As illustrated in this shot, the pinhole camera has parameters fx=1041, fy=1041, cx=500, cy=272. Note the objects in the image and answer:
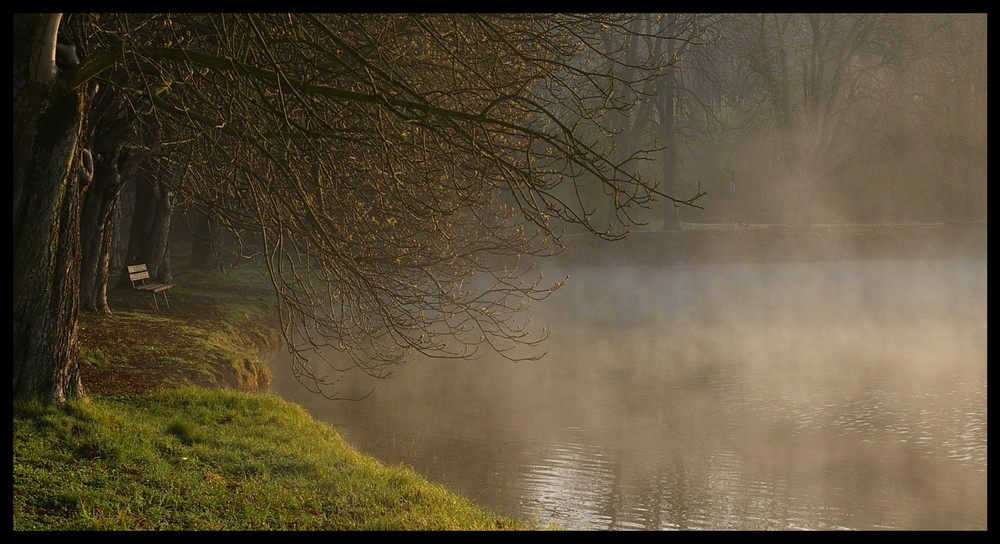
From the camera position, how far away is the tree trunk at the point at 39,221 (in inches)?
314

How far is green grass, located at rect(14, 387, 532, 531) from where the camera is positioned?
648cm

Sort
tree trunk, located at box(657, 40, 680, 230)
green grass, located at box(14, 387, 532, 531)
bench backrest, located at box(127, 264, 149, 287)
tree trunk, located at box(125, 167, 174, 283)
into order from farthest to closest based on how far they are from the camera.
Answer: tree trunk, located at box(657, 40, 680, 230)
tree trunk, located at box(125, 167, 174, 283)
bench backrest, located at box(127, 264, 149, 287)
green grass, located at box(14, 387, 532, 531)

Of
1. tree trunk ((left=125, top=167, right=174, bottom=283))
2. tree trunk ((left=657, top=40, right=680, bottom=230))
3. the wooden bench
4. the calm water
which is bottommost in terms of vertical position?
the calm water

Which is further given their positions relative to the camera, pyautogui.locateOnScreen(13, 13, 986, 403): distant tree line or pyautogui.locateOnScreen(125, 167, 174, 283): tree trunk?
pyautogui.locateOnScreen(125, 167, 174, 283): tree trunk

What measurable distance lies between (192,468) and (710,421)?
7.11m

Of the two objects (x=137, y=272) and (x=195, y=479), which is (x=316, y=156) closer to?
(x=195, y=479)

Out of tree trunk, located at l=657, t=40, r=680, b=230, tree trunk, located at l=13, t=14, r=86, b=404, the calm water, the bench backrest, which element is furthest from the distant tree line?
tree trunk, located at l=657, t=40, r=680, b=230

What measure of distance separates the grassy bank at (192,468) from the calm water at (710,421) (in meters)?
1.42

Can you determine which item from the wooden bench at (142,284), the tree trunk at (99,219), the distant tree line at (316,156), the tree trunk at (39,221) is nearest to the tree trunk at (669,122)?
the distant tree line at (316,156)

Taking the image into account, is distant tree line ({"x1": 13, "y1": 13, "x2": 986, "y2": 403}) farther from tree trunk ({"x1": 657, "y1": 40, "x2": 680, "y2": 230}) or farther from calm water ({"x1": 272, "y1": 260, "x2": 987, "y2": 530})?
tree trunk ({"x1": 657, "y1": 40, "x2": 680, "y2": 230})

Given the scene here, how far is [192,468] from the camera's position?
7699mm

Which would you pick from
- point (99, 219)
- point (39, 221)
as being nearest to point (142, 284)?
point (99, 219)

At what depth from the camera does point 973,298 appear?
86.3 feet

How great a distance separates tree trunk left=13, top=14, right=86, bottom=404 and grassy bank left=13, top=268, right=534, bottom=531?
377 millimetres
